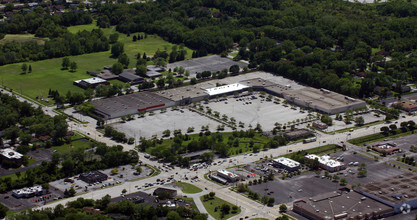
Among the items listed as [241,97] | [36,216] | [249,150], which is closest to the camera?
[36,216]

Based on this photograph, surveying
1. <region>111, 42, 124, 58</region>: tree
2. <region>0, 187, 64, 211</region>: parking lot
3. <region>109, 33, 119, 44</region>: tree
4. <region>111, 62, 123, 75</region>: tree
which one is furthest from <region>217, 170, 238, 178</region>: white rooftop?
<region>109, 33, 119, 44</region>: tree

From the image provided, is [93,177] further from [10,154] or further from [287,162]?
[287,162]

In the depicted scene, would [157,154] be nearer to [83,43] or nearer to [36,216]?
[36,216]

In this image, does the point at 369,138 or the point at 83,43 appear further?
the point at 83,43

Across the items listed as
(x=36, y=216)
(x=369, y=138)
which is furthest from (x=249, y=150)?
(x=36, y=216)

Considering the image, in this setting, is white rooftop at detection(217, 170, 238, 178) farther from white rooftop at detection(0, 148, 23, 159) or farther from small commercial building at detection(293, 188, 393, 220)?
white rooftop at detection(0, 148, 23, 159)

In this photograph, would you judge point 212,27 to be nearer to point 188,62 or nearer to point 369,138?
point 188,62

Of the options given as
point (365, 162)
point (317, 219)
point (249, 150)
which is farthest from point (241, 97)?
point (317, 219)

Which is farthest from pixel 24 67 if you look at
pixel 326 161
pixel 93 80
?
pixel 326 161

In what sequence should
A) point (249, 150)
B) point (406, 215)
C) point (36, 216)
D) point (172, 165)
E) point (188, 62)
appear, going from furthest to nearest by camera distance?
point (188, 62) → point (249, 150) → point (172, 165) → point (406, 215) → point (36, 216)
